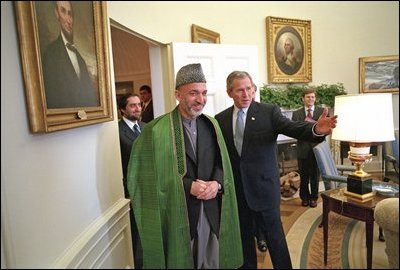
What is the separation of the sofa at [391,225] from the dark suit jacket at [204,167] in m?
0.44

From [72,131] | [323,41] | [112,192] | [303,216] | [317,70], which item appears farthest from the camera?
[303,216]

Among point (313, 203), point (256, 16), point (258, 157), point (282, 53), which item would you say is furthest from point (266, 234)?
point (313, 203)

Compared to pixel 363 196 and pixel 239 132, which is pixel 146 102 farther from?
pixel 363 196

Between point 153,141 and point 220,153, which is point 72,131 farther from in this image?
point 220,153

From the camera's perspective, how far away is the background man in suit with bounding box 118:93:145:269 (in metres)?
0.78

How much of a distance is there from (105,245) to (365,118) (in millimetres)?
872

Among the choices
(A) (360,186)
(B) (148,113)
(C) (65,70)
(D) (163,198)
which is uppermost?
(C) (65,70)

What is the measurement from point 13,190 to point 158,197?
0.37m

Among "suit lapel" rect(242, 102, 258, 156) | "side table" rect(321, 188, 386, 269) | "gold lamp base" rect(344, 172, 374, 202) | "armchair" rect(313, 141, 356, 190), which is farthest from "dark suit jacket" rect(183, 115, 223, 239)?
"armchair" rect(313, 141, 356, 190)

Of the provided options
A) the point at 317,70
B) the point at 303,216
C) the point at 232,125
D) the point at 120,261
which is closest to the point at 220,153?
the point at 232,125

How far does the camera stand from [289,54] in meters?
1.65

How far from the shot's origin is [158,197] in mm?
746

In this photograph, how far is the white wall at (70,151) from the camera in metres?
0.43

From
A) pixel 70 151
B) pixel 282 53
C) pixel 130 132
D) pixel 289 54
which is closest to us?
pixel 70 151
